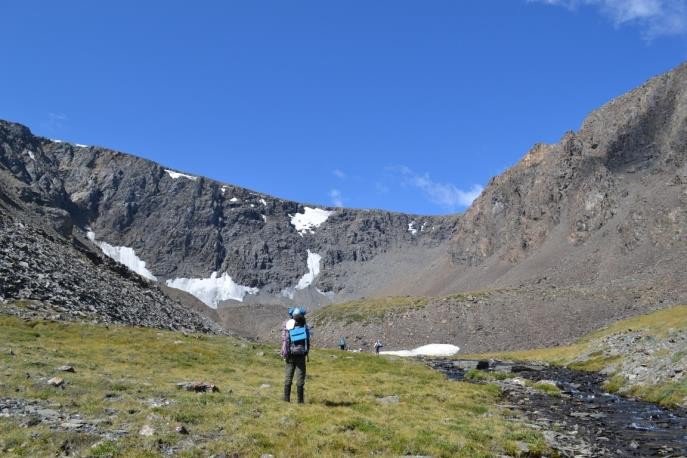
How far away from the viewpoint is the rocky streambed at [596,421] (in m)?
23.0

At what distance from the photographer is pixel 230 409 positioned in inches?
838

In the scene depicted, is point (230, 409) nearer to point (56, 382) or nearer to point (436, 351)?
point (56, 382)

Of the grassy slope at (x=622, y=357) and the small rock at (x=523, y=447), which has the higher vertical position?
the grassy slope at (x=622, y=357)

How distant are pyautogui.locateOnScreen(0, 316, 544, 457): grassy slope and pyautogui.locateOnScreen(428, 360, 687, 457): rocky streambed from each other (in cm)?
167

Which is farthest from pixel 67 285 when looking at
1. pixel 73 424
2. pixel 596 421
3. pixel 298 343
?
pixel 596 421

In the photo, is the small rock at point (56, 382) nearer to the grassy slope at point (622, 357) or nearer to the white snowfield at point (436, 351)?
the grassy slope at point (622, 357)

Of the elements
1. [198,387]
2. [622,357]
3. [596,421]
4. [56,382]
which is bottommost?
[596,421]

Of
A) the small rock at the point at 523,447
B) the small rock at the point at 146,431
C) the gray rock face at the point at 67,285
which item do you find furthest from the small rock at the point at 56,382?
the gray rock face at the point at 67,285

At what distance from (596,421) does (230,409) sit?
19.9 meters

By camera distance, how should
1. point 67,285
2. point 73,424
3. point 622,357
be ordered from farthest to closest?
point 622,357 → point 67,285 → point 73,424

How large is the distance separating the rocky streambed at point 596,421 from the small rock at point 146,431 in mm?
14318

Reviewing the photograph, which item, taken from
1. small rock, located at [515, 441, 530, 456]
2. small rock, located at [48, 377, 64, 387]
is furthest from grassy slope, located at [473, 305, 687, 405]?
small rock, located at [48, 377, 64, 387]

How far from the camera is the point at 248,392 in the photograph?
26.8 metres

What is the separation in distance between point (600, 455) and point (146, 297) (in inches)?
2706
